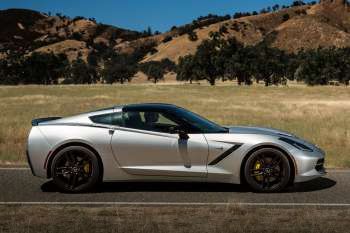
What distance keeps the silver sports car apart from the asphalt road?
218mm

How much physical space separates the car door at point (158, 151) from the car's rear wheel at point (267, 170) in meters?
0.66

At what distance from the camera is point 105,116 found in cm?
903

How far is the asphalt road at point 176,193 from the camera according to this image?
27.4ft

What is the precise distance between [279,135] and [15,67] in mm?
117713

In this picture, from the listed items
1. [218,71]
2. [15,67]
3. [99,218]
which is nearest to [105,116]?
[99,218]

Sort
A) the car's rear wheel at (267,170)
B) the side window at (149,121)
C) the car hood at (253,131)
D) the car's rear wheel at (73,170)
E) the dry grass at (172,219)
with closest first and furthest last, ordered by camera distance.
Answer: the dry grass at (172,219) < the car's rear wheel at (267,170) < the car's rear wheel at (73,170) < the side window at (149,121) < the car hood at (253,131)

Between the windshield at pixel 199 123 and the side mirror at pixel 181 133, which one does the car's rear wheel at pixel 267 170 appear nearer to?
the windshield at pixel 199 123

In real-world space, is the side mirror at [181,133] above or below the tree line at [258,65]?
below

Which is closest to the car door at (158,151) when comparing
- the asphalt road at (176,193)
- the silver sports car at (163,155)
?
the silver sports car at (163,155)

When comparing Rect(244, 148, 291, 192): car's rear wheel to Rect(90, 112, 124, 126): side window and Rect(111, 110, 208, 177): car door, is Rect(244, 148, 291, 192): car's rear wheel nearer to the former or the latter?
Rect(111, 110, 208, 177): car door

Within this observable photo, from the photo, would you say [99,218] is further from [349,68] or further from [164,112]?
[349,68]

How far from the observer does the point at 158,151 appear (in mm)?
Result: 8758

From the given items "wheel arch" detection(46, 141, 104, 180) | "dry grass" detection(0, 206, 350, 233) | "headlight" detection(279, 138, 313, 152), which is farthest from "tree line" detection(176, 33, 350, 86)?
"dry grass" detection(0, 206, 350, 233)

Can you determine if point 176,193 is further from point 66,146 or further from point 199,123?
point 66,146
